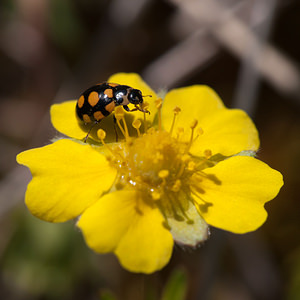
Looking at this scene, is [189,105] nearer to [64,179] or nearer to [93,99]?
[93,99]

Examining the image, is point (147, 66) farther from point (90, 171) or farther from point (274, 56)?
point (90, 171)

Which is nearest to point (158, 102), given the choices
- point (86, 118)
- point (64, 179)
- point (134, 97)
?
point (134, 97)

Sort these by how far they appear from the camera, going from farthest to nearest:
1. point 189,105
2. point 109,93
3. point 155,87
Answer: point 155,87 < point 189,105 < point 109,93

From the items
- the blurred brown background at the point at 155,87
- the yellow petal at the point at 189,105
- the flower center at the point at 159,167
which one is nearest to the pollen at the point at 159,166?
the flower center at the point at 159,167

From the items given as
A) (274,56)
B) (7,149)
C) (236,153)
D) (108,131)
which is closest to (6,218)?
(7,149)

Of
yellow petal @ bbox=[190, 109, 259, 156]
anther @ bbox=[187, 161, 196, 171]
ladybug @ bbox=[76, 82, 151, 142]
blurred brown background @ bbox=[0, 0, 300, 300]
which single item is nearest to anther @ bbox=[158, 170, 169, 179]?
anther @ bbox=[187, 161, 196, 171]

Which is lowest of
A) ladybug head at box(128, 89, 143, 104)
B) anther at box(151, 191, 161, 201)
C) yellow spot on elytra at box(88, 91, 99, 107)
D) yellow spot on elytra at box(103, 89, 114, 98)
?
anther at box(151, 191, 161, 201)

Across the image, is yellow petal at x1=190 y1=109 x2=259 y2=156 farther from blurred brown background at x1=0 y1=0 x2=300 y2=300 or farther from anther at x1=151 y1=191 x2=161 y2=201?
blurred brown background at x1=0 y1=0 x2=300 y2=300
